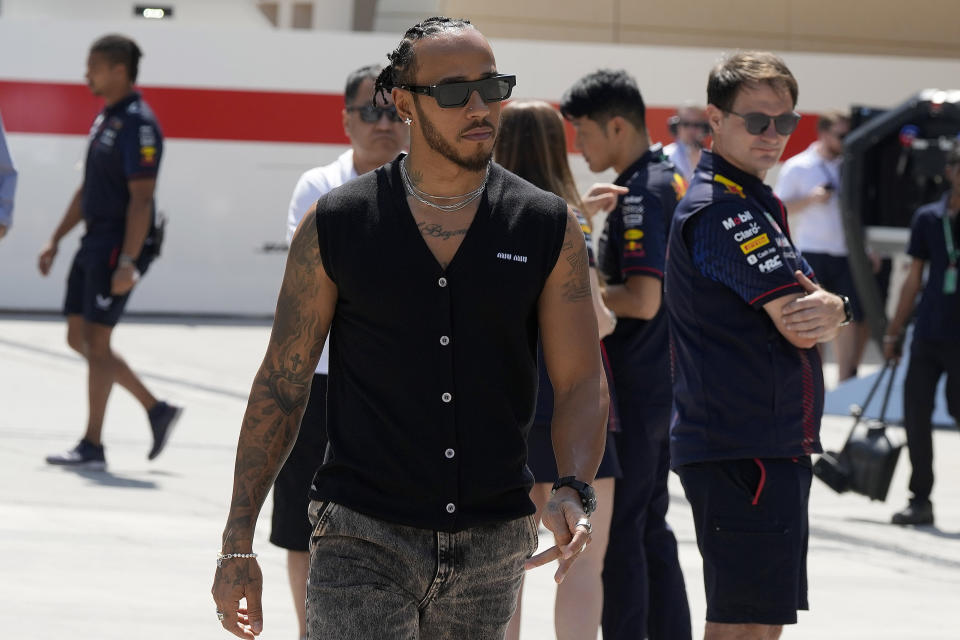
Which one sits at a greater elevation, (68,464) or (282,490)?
(282,490)

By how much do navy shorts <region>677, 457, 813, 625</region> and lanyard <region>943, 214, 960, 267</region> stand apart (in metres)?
4.31

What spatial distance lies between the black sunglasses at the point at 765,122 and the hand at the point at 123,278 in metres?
4.31

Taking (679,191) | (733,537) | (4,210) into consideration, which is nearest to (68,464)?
(4,210)

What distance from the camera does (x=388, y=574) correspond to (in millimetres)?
2760

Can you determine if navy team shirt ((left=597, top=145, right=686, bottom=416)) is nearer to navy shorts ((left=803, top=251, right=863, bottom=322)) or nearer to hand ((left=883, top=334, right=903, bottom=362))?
hand ((left=883, top=334, right=903, bottom=362))

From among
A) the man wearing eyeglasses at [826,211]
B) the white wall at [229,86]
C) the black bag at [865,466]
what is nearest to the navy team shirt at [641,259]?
the black bag at [865,466]

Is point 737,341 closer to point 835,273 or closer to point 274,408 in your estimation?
point 274,408

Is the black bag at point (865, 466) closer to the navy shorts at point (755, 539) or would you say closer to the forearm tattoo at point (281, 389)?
the navy shorts at point (755, 539)

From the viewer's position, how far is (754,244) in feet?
12.0

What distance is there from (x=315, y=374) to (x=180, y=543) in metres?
2.14

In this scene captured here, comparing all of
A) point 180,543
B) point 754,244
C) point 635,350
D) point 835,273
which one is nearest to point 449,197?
point 754,244

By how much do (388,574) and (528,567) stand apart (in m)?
0.26

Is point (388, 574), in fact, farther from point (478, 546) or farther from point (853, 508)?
point (853, 508)

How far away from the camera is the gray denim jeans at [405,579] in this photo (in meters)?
2.73
